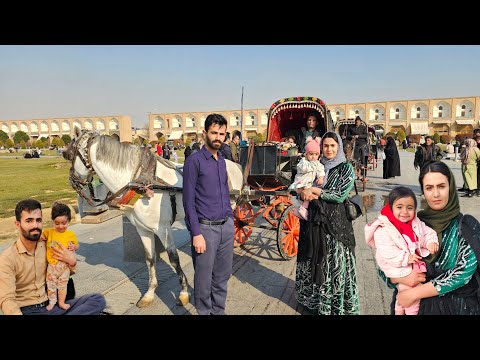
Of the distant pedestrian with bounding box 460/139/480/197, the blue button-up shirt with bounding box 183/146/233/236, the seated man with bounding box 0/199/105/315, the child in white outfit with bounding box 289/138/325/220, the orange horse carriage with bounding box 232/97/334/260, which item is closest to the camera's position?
the seated man with bounding box 0/199/105/315

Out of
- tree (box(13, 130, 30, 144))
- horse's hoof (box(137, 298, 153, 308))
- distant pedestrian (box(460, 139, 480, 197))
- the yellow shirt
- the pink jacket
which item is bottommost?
horse's hoof (box(137, 298, 153, 308))

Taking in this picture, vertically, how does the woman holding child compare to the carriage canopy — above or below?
below

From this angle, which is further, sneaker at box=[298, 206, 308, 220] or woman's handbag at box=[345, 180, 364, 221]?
sneaker at box=[298, 206, 308, 220]

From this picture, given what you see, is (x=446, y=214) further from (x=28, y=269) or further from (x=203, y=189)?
(x=28, y=269)

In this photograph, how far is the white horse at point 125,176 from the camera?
11.2ft

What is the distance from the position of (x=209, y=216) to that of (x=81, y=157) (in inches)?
Result: 65.4

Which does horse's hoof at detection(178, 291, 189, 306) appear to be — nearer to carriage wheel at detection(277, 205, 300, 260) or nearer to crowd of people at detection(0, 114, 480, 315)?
crowd of people at detection(0, 114, 480, 315)

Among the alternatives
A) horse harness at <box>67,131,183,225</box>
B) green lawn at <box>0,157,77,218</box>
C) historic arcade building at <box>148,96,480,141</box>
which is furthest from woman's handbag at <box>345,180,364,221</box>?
historic arcade building at <box>148,96,480,141</box>

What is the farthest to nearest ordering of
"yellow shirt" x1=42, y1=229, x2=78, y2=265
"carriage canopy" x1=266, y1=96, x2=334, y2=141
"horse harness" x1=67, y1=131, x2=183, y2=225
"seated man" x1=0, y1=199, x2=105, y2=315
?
"carriage canopy" x1=266, y1=96, x2=334, y2=141
"horse harness" x1=67, y1=131, x2=183, y2=225
"yellow shirt" x1=42, y1=229, x2=78, y2=265
"seated man" x1=0, y1=199, x2=105, y2=315

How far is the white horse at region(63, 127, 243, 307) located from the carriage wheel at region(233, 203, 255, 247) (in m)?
1.66

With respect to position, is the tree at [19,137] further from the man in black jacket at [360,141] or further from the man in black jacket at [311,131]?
the man in black jacket at [311,131]

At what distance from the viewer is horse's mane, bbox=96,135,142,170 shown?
3.40m

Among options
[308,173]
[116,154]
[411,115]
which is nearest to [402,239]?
[308,173]

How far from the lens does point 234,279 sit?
165 inches
